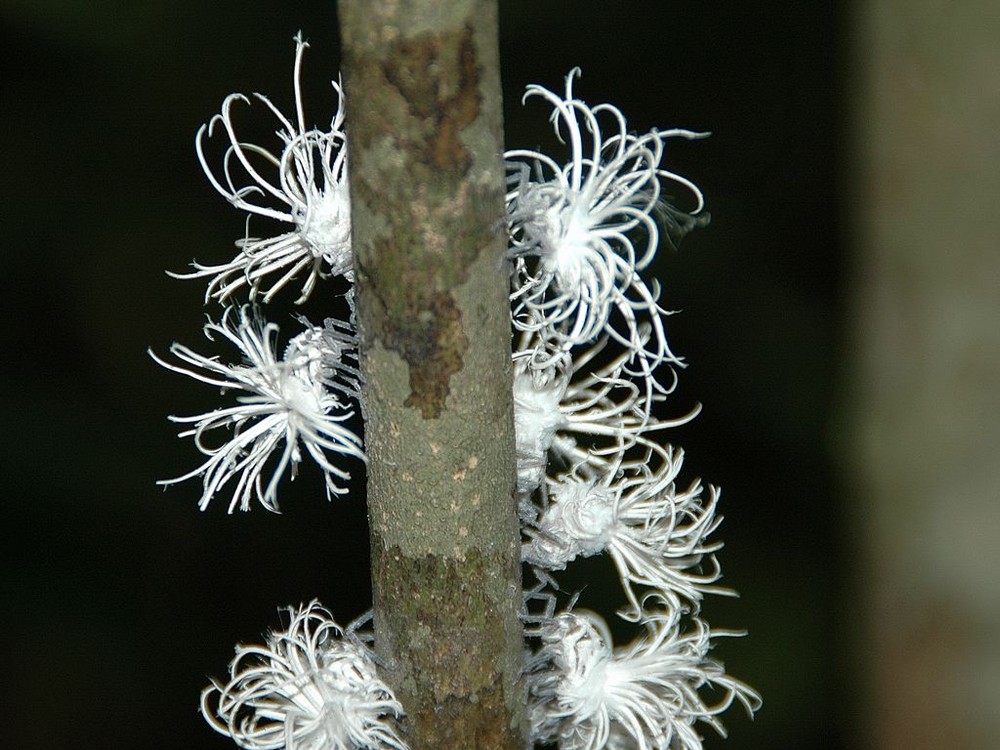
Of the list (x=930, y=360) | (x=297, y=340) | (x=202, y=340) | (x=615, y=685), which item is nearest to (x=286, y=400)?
(x=297, y=340)

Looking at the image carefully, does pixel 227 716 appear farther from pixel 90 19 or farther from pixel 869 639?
pixel 90 19

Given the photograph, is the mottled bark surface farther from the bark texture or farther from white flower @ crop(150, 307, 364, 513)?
the bark texture

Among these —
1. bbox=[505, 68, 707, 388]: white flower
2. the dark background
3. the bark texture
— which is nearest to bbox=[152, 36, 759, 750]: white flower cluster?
bbox=[505, 68, 707, 388]: white flower

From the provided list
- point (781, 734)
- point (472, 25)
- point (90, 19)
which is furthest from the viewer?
point (781, 734)

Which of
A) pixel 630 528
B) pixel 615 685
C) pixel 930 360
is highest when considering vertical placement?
pixel 930 360

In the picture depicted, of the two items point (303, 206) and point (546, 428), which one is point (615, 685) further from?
point (303, 206)

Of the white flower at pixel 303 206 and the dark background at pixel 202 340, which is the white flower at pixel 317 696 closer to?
the white flower at pixel 303 206

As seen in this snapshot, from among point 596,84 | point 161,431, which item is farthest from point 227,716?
point 596,84
